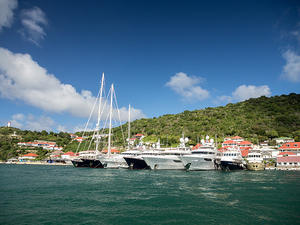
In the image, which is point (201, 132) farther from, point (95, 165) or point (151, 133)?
point (95, 165)

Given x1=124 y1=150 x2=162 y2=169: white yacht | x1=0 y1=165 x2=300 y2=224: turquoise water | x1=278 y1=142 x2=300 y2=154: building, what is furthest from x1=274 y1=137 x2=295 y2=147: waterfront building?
x1=0 y1=165 x2=300 y2=224: turquoise water

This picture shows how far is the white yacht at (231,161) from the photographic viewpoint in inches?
1980

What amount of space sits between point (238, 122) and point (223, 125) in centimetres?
873

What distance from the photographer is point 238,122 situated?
107812mm

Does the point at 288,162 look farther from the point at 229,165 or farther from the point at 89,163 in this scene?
the point at 89,163

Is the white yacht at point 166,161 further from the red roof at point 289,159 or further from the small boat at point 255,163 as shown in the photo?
the red roof at point 289,159

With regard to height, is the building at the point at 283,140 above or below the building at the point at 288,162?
above

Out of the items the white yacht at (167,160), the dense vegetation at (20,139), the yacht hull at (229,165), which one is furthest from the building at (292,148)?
the dense vegetation at (20,139)

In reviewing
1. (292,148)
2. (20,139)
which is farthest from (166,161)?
(20,139)

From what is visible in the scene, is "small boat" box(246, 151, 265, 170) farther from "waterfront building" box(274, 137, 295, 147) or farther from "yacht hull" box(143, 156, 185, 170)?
"waterfront building" box(274, 137, 295, 147)

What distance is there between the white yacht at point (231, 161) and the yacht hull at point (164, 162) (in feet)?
34.0

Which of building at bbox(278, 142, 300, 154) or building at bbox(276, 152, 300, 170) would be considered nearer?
building at bbox(276, 152, 300, 170)

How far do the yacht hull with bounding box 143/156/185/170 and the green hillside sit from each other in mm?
37440

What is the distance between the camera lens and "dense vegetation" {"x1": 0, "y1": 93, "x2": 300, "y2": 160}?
315ft
